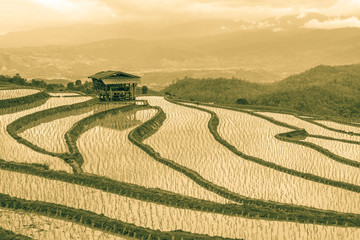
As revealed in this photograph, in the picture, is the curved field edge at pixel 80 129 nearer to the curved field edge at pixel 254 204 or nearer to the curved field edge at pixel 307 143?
the curved field edge at pixel 254 204

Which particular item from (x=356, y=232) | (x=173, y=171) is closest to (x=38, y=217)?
(x=173, y=171)

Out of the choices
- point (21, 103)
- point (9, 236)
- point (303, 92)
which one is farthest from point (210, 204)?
point (303, 92)

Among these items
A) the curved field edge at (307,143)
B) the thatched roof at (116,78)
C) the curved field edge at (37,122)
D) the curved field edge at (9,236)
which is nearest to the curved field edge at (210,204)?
the curved field edge at (37,122)

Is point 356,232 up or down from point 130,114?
down

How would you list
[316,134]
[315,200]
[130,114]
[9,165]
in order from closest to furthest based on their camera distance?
1. [315,200]
2. [9,165]
3. [316,134]
4. [130,114]

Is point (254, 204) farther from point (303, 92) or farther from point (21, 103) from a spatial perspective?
point (303, 92)

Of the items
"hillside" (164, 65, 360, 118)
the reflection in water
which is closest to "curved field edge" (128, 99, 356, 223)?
the reflection in water

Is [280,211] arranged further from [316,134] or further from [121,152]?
[316,134]
